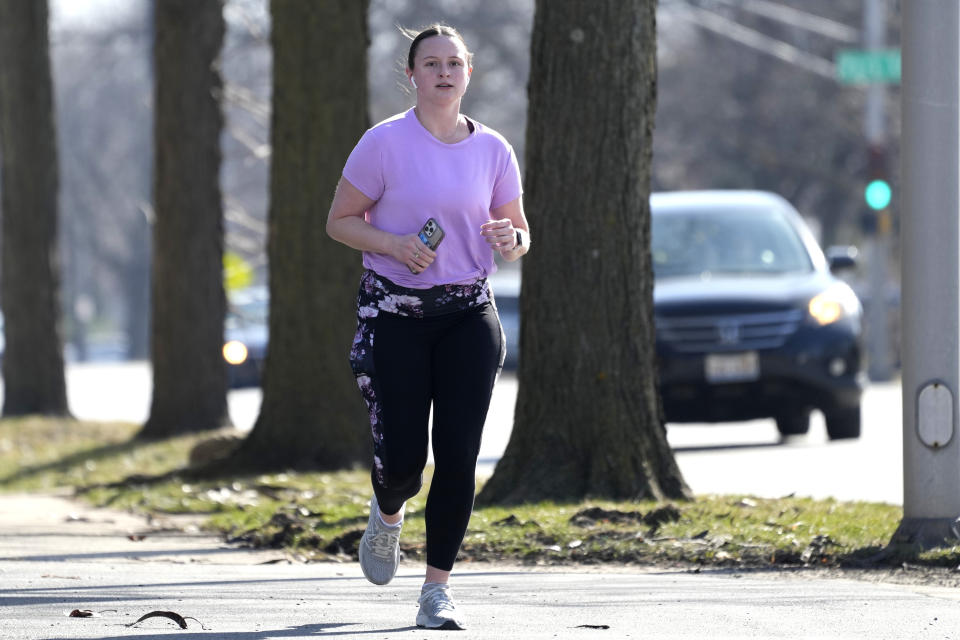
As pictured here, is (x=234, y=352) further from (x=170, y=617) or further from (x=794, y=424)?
(x=170, y=617)

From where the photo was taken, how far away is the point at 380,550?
593 centimetres

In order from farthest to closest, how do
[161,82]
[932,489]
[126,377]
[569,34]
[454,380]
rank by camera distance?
[126,377]
[161,82]
[569,34]
[932,489]
[454,380]

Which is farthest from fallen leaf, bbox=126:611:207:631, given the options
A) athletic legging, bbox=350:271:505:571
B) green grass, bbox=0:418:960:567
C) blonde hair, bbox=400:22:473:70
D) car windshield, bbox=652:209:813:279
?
car windshield, bbox=652:209:813:279

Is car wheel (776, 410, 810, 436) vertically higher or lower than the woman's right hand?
lower

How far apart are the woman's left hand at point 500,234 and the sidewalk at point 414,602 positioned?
112cm

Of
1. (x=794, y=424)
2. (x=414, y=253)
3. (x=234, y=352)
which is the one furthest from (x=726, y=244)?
(x=414, y=253)

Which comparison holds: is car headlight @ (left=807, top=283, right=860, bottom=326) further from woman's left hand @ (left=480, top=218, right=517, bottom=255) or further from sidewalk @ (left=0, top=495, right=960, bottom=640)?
woman's left hand @ (left=480, top=218, right=517, bottom=255)

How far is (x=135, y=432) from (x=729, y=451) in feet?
16.8

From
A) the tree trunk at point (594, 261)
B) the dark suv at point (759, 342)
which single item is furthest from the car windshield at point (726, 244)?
the tree trunk at point (594, 261)

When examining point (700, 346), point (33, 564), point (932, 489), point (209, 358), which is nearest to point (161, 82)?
point (209, 358)

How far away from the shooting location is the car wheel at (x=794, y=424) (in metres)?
14.1

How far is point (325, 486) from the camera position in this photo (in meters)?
10.3

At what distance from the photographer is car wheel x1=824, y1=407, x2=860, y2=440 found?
13.9 meters

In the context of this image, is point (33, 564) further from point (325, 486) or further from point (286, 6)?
point (286, 6)
